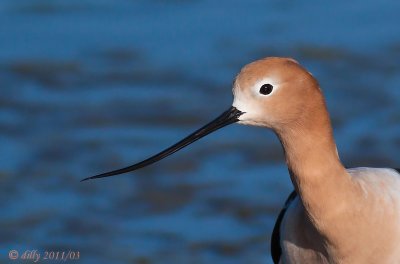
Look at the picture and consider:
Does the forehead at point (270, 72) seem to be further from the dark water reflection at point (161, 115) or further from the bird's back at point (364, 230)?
the dark water reflection at point (161, 115)

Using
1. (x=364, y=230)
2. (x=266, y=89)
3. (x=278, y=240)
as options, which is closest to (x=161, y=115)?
(x=278, y=240)

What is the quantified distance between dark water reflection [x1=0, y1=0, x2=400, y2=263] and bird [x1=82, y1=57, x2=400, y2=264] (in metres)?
2.19

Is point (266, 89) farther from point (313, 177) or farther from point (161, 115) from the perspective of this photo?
point (161, 115)

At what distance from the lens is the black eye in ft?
16.3

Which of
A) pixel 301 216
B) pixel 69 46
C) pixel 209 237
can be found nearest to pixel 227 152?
pixel 209 237

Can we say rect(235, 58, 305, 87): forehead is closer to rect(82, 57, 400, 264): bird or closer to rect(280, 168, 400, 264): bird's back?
rect(82, 57, 400, 264): bird

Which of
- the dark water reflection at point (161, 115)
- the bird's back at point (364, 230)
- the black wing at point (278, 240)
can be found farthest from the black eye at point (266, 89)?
the dark water reflection at point (161, 115)

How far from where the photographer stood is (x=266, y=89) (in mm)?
4973

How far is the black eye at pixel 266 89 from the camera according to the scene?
4965 millimetres

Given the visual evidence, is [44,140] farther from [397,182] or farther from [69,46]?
[397,182]

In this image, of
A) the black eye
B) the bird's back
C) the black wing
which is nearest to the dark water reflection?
the black wing

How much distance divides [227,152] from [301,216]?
3182mm

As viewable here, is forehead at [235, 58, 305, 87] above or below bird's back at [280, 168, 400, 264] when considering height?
above

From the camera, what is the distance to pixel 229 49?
32.4ft
